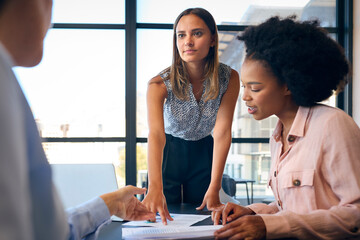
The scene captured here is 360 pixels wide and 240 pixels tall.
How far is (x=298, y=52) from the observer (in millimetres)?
1044

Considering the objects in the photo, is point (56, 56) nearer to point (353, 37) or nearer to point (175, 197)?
point (175, 197)

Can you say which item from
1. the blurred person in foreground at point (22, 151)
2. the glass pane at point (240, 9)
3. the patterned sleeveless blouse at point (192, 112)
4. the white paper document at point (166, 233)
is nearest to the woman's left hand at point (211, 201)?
the white paper document at point (166, 233)

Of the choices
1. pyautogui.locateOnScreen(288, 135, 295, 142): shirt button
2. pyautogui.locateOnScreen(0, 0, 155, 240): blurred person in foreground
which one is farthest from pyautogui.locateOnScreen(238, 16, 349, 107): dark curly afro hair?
pyautogui.locateOnScreen(0, 0, 155, 240): blurred person in foreground

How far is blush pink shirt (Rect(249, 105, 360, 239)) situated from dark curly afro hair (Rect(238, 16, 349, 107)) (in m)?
0.06

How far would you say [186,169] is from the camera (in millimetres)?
1866

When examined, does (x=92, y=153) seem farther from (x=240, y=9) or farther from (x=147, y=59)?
(x=240, y=9)

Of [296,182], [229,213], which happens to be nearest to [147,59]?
[229,213]

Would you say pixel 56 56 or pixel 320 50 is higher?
pixel 56 56

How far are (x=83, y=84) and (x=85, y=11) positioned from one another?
2.46ft

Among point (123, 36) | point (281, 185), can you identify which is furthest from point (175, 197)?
point (123, 36)

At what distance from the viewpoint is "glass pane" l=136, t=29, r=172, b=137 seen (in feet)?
12.7

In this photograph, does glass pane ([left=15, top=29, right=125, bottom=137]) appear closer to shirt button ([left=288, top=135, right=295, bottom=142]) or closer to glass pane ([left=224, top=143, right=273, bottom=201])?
glass pane ([left=224, top=143, right=273, bottom=201])

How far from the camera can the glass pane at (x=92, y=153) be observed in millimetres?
3814

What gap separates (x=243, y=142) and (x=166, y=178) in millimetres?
2229
